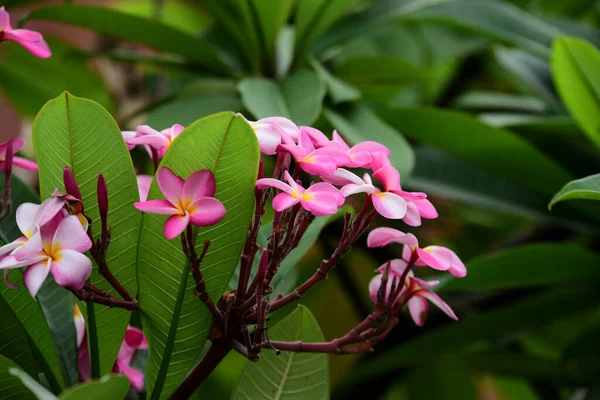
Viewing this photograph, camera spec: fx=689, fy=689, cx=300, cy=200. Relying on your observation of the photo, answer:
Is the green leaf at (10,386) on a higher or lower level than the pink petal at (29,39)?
lower

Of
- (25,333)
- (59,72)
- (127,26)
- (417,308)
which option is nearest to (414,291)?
(417,308)

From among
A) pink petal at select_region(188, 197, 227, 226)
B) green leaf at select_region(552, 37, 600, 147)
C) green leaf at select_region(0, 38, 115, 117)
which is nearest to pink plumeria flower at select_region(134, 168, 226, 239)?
pink petal at select_region(188, 197, 227, 226)

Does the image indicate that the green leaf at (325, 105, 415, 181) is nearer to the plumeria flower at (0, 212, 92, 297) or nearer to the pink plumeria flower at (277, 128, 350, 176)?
the pink plumeria flower at (277, 128, 350, 176)

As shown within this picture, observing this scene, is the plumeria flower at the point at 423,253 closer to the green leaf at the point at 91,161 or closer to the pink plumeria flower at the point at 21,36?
the green leaf at the point at 91,161

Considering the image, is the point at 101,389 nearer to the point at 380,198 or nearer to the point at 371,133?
the point at 380,198

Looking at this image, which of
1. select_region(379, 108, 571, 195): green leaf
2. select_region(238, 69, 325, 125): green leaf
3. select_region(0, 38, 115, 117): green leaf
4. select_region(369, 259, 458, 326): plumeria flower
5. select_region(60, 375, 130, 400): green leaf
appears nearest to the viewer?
select_region(60, 375, 130, 400): green leaf

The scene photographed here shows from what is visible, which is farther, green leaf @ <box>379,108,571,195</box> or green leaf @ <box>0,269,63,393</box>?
green leaf @ <box>379,108,571,195</box>

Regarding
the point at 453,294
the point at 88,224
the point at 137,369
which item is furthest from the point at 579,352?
the point at 88,224

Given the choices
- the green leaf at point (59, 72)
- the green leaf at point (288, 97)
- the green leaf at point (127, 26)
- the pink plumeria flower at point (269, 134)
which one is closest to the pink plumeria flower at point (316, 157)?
the pink plumeria flower at point (269, 134)
